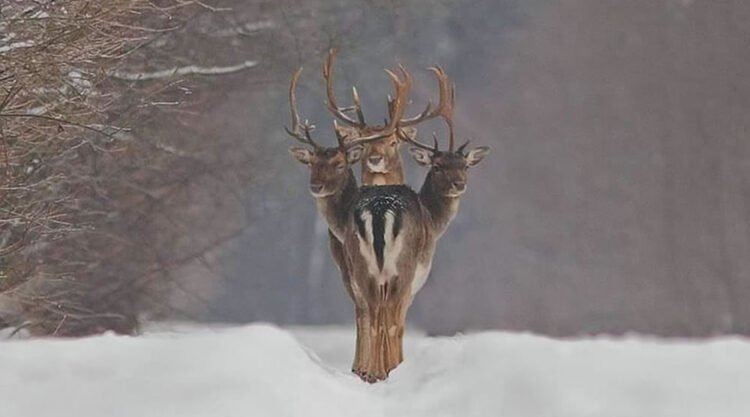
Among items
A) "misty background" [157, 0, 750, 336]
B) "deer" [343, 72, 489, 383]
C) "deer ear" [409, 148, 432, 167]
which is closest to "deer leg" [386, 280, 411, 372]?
"deer" [343, 72, 489, 383]

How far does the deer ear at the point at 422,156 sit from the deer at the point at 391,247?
1.1 inches

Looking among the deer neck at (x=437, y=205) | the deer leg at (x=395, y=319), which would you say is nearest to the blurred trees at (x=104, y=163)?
the deer neck at (x=437, y=205)

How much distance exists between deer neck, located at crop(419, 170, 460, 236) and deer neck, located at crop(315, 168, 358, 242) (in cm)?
48

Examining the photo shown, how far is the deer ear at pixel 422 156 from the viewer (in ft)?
30.5

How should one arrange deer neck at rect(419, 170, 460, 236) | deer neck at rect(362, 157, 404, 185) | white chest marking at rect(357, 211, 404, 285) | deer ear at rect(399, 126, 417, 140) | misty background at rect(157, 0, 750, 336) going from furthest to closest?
misty background at rect(157, 0, 750, 336) < deer ear at rect(399, 126, 417, 140) < deer neck at rect(362, 157, 404, 185) < deer neck at rect(419, 170, 460, 236) < white chest marking at rect(357, 211, 404, 285)

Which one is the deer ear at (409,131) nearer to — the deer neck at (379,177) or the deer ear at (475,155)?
the deer neck at (379,177)

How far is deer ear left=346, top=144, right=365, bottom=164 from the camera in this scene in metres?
9.22

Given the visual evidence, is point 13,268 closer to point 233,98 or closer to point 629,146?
point 233,98

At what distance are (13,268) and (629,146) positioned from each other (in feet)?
57.6

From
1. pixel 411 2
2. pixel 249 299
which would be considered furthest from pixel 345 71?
pixel 249 299

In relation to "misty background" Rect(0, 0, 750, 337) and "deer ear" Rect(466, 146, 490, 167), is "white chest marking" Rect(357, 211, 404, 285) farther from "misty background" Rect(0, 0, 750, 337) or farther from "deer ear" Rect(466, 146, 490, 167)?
"misty background" Rect(0, 0, 750, 337)

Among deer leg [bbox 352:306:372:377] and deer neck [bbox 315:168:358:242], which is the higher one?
deer neck [bbox 315:168:358:242]

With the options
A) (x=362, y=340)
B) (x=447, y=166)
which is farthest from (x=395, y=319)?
(x=447, y=166)

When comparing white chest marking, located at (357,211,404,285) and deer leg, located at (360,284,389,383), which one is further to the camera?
deer leg, located at (360,284,389,383)
